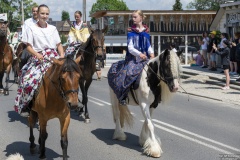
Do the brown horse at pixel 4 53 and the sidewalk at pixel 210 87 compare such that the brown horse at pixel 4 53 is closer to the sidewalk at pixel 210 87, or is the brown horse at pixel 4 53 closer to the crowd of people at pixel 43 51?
the sidewalk at pixel 210 87

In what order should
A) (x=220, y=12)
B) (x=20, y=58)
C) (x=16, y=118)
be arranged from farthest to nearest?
(x=220, y=12), (x=20, y=58), (x=16, y=118)

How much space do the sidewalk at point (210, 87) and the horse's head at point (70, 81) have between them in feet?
28.8

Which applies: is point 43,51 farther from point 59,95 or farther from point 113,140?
point 113,140

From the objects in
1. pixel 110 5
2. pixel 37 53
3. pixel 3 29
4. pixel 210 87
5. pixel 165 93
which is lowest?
pixel 210 87

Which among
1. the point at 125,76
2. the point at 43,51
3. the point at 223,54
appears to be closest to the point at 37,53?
the point at 43,51

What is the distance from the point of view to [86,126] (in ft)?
31.9

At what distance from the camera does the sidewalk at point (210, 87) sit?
587 inches

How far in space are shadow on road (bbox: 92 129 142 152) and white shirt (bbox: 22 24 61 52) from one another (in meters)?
2.18

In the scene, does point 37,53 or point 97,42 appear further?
point 97,42

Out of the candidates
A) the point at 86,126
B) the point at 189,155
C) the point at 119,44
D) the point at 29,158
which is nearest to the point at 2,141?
the point at 29,158

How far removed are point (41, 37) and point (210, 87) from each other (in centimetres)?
1166

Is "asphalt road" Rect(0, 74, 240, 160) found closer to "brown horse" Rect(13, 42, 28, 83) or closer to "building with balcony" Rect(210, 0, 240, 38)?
"brown horse" Rect(13, 42, 28, 83)

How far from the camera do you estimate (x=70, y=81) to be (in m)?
5.66

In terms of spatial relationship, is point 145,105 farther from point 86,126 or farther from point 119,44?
point 119,44
